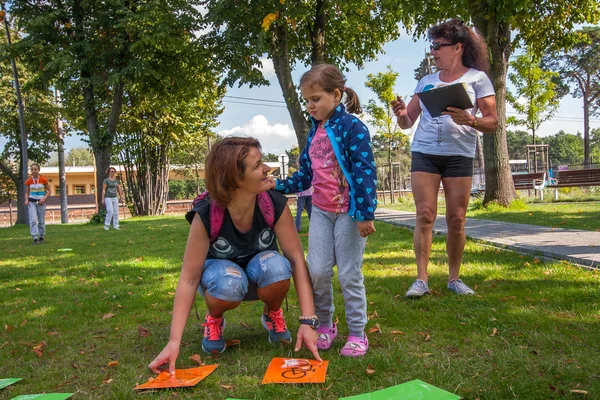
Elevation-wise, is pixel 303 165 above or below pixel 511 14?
below

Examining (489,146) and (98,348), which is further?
(489,146)

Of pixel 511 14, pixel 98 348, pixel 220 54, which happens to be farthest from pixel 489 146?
pixel 98 348

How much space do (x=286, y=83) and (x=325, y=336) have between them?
11288 millimetres

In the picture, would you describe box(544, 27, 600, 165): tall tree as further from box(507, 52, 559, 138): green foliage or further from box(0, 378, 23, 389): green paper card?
box(0, 378, 23, 389): green paper card

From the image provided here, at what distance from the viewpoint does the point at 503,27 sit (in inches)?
450

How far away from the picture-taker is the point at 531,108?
2483cm

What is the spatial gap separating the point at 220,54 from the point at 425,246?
531 inches

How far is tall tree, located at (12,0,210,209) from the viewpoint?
56.7 feet

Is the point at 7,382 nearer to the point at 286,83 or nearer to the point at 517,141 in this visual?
the point at 286,83

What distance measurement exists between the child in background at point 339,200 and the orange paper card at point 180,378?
2.26ft

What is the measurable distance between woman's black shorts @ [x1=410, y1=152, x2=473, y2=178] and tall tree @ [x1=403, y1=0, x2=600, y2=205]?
6706mm

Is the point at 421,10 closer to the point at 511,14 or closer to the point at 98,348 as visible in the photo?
the point at 511,14

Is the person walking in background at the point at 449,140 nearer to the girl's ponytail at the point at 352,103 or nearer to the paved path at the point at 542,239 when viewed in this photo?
the girl's ponytail at the point at 352,103

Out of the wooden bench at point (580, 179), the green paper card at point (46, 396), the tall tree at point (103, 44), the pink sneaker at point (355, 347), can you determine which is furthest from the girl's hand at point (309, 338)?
the wooden bench at point (580, 179)
